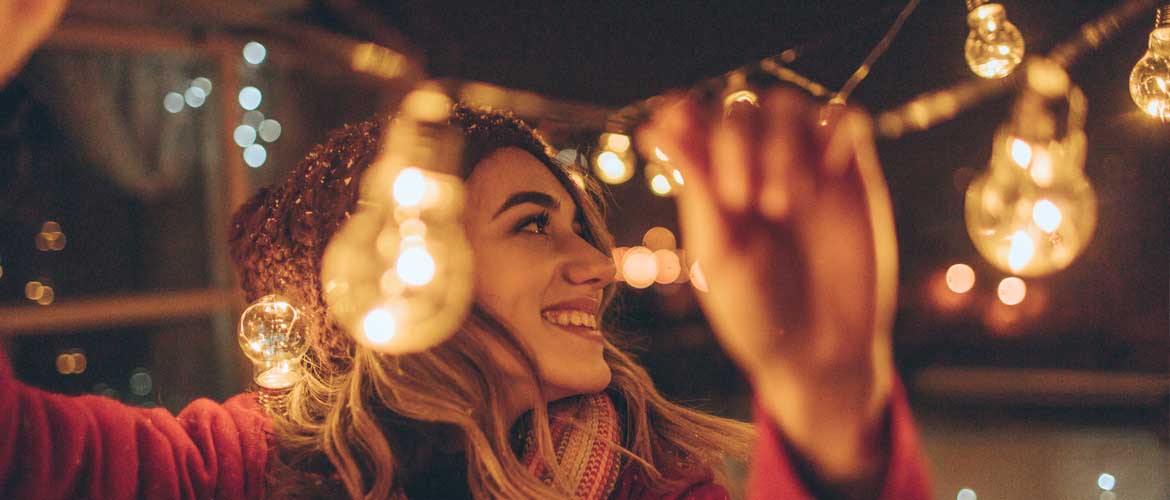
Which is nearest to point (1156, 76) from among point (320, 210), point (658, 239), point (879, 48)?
point (879, 48)

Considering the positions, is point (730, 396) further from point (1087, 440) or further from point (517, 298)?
point (517, 298)

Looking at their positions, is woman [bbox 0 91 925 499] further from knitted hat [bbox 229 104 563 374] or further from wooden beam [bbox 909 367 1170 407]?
wooden beam [bbox 909 367 1170 407]

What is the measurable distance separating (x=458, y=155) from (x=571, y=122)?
111cm

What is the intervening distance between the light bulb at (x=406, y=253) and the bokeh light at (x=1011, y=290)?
4.44m

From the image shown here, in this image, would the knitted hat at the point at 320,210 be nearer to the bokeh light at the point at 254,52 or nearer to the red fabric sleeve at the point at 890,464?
the red fabric sleeve at the point at 890,464

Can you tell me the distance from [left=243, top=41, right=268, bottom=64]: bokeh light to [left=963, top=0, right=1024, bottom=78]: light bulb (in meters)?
2.56

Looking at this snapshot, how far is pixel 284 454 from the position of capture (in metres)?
1.26

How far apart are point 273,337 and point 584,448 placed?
0.52 m

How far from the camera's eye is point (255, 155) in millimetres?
3102

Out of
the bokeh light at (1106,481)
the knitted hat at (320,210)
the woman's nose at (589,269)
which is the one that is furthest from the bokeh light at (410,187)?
the bokeh light at (1106,481)

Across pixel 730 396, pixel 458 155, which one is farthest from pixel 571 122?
pixel 730 396

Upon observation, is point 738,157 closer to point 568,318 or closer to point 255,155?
point 568,318

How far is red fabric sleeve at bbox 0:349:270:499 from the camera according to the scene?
103cm

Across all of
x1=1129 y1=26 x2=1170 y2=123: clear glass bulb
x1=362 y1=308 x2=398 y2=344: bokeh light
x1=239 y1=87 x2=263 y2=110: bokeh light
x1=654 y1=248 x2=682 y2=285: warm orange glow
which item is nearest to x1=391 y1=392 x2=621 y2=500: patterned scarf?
x1=362 y1=308 x2=398 y2=344: bokeh light
